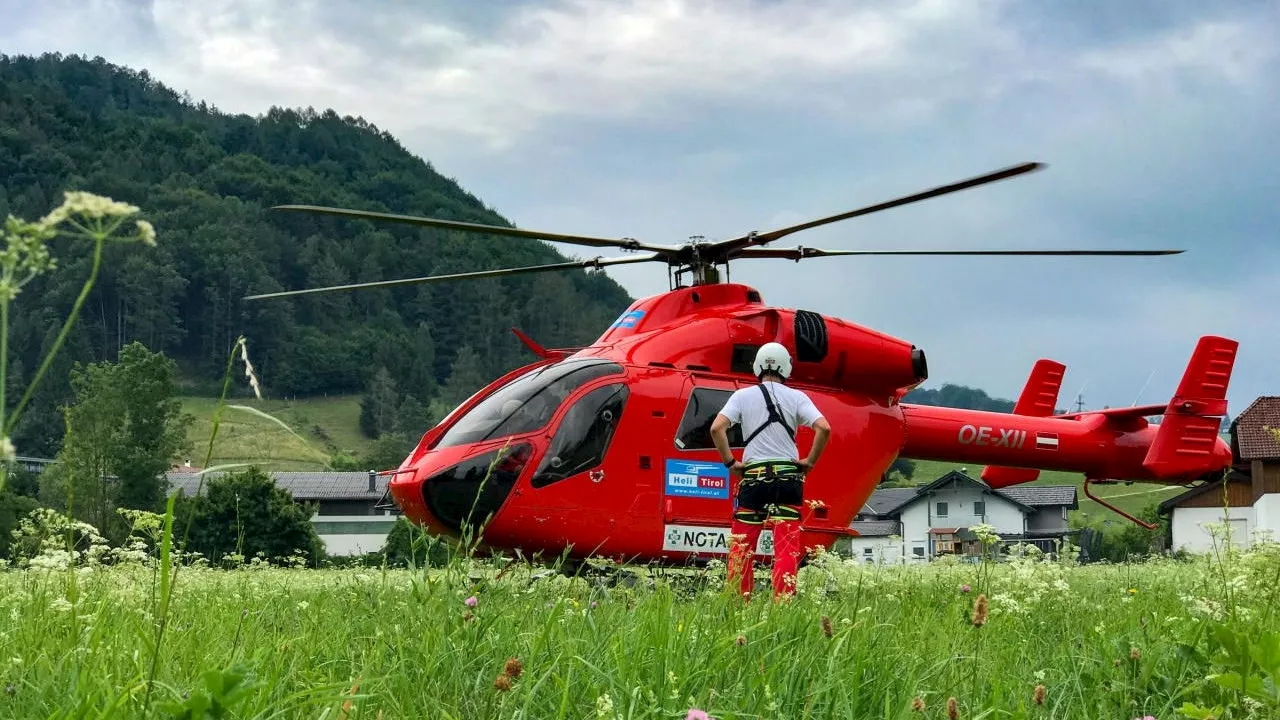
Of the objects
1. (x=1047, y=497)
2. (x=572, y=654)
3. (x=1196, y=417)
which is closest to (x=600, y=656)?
(x=572, y=654)

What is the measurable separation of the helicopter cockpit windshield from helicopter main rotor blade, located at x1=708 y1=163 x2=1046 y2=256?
1.93 meters

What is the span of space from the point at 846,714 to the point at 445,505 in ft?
22.8

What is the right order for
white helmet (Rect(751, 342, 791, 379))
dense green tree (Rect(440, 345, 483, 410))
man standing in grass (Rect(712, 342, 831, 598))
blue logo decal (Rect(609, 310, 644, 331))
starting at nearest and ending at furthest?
man standing in grass (Rect(712, 342, 831, 598))
white helmet (Rect(751, 342, 791, 379))
blue logo decal (Rect(609, 310, 644, 331))
dense green tree (Rect(440, 345, 483, 410))

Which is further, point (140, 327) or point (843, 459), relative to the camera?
point (140, 327)

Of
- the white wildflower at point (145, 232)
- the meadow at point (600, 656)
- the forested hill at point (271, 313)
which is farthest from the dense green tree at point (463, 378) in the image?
the white wildflower at point (145, 232)

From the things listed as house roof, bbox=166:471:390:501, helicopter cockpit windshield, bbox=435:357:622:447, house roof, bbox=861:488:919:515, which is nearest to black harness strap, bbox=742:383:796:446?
helicopter cockpit windshield, bbox=435:357:622:447

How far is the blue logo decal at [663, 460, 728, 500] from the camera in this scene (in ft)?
32.4

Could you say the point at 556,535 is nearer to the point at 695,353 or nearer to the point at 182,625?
the point at 695,353

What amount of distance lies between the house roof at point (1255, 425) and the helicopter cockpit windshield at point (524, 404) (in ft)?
152

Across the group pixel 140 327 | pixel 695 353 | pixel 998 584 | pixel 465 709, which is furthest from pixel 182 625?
pixel 140 327

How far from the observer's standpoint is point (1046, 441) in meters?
13.5

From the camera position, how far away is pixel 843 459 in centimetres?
1101

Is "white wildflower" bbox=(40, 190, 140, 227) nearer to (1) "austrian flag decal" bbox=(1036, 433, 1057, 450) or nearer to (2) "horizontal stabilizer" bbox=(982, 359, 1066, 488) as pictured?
(1) "austrian flag decal" bbox=(1036, 433, 1057, 450)

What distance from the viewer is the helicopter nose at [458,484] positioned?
9148 millimetres
